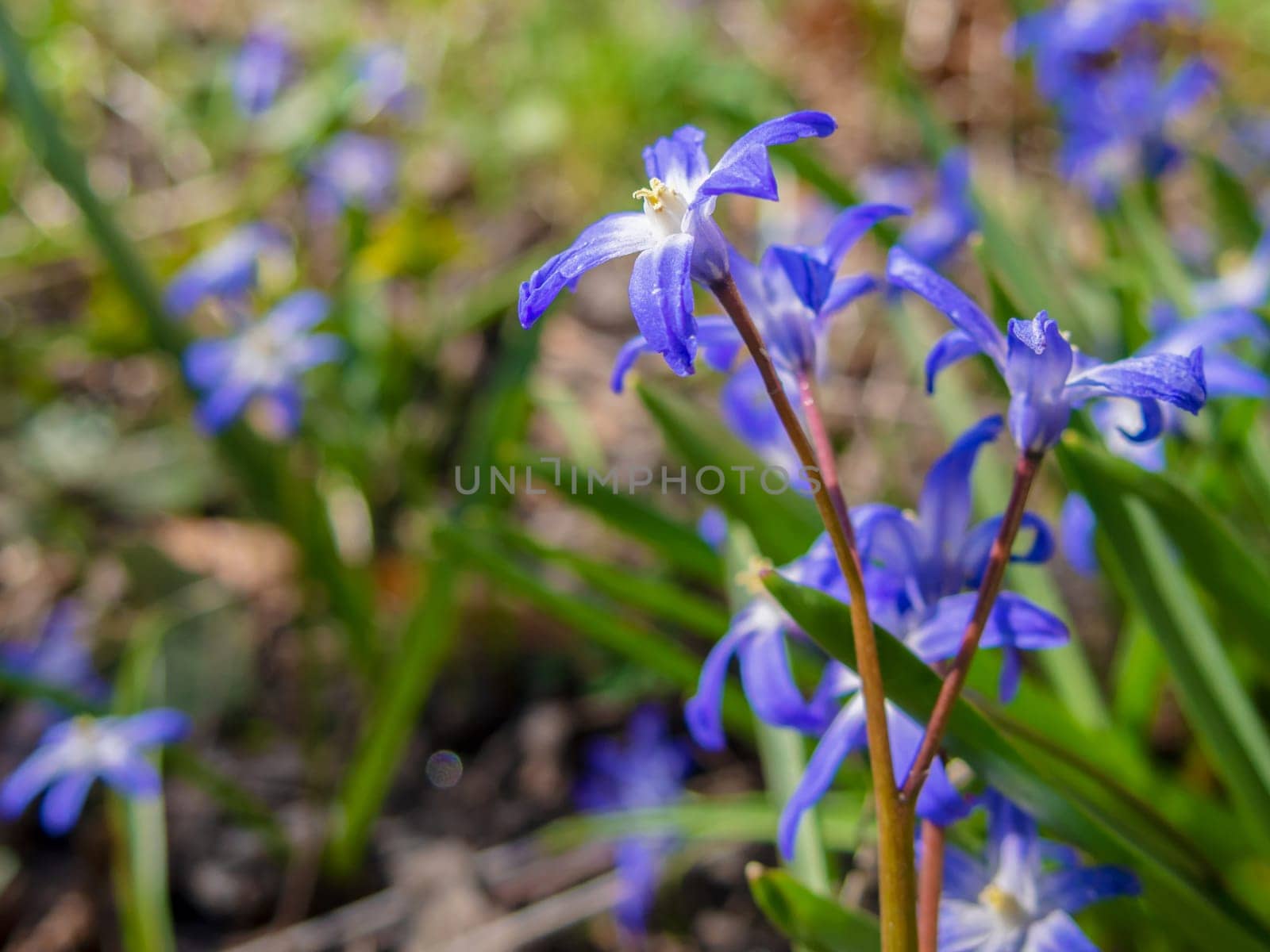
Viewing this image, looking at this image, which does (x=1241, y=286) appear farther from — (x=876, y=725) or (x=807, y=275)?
(x=876, y=725)

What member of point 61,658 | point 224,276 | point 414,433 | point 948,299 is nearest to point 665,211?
point 948,299

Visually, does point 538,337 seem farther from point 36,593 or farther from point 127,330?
point 36,593

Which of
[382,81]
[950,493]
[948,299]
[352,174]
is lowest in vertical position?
[950,493]

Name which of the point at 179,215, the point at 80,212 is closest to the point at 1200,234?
the point at 80,212

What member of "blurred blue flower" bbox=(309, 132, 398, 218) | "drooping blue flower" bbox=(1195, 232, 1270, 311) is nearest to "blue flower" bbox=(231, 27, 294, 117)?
"blurred blue flower" bbox=(309, 132, 398, 218)

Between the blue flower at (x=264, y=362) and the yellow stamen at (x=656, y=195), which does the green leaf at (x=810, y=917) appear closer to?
the yellow stamen at (x=656, y=195)

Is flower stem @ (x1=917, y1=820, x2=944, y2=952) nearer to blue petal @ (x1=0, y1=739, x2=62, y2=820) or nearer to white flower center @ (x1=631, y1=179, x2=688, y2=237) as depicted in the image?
white flower center @ (x1=631, y1=179, x2=688, y2=237)
